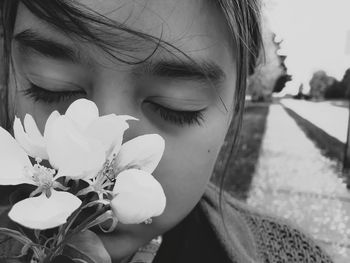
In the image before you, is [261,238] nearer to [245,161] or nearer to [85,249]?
[85,249]

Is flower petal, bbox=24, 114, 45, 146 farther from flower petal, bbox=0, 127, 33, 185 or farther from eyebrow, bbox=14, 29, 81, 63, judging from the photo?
eyebrow, bbox=14, 29, 81, 63

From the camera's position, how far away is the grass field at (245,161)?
3032mm

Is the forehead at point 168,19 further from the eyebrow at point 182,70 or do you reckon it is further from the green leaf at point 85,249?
the green leaf at point 85,249

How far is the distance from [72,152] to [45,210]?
4 centimetres

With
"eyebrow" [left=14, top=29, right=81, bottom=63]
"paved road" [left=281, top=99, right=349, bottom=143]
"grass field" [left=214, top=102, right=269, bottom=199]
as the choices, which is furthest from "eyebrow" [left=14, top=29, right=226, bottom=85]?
"paved road" [left=281, top=99, right=349, bottom=143]

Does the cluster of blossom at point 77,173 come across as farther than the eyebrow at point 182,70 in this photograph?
No

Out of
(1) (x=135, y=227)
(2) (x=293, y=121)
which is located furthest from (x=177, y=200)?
(2) (x=293, y=121)

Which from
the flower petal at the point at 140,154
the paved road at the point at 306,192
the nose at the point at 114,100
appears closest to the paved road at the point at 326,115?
the paved road at the point at 306,192

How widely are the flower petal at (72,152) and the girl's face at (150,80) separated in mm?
232

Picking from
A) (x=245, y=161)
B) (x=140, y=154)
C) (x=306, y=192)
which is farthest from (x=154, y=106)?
(x=245, y=161)

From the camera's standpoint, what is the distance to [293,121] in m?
7.22

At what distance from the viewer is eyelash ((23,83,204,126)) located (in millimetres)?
589

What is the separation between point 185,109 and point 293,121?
6.82 m

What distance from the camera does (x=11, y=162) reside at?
0.34 metres
